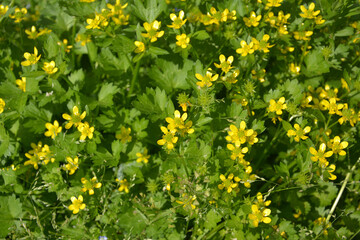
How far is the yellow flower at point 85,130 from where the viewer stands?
2.32 m

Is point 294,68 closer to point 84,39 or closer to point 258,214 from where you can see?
point 258,214

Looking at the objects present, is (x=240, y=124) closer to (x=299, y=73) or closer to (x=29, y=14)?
(x=299, y=73)

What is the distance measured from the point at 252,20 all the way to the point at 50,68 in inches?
61.3

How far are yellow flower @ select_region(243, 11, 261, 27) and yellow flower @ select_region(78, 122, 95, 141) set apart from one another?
4.74 feet

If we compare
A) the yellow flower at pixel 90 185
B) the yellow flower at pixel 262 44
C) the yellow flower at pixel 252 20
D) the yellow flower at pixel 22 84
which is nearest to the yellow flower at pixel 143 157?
the yellow flower at pixel 90 185

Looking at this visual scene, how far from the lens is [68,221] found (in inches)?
97.8

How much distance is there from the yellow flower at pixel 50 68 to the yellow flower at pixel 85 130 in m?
0.42

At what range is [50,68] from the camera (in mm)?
2328

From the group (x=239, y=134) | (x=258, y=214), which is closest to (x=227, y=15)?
(x=239, y=134)

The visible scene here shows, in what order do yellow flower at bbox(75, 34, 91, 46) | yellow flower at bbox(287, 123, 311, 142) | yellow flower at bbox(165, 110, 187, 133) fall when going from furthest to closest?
yellow flower at bbox(75, 34, 91, 46)
yellow flower at bbox(287, 123, 311, 142)
yellow flower at bbox(165, 110, 187, 133)

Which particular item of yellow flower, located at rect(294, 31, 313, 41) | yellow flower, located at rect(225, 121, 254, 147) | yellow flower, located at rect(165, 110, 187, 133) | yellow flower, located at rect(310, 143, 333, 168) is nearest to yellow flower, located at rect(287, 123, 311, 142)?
yellow flower, located at rect(310, 143, 333, 168)

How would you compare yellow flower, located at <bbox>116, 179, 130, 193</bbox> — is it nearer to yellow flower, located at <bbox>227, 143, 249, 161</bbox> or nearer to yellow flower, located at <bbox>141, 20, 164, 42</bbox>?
yellow flower, located at <bbox>227, 143, 249, 161</bbox>

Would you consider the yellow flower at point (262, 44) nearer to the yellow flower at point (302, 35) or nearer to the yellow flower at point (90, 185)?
the yellow flower at point (302, 35)

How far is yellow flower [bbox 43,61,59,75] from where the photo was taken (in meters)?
2.32
